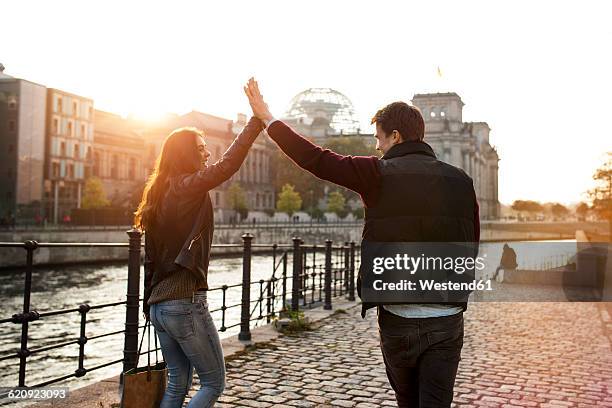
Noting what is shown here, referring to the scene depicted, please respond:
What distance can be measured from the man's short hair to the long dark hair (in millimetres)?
1127

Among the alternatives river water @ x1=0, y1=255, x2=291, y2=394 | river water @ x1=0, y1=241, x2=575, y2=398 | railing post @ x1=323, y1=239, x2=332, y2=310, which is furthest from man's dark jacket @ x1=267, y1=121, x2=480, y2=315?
railing post @ x1=323, y1=239, x2=332, y2=310

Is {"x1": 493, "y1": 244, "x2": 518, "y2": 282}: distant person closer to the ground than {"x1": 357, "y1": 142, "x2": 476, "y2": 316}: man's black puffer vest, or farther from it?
closer to the ground

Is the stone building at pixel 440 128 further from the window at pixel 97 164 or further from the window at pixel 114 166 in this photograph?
the window at pixel 97 164

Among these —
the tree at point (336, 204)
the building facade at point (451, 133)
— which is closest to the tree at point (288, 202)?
the tree at point (336, 204)

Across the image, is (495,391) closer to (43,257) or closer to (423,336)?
(423,336)

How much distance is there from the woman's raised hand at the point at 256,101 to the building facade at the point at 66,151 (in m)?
61.0

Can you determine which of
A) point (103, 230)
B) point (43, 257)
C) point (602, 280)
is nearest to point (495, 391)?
point (602, 280)

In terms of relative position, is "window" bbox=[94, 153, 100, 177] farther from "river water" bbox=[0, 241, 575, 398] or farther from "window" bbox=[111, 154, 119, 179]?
"river water" bbox=[0, 241, 575, 398]

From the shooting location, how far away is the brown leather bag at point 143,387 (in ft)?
10.7

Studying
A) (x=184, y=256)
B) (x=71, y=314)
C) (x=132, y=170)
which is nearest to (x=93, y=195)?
(x=132, y=170)

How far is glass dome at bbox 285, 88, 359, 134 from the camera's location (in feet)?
423

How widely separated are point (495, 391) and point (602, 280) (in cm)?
1186

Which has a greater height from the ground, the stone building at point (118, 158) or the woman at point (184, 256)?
the stone building at point (118, 158)

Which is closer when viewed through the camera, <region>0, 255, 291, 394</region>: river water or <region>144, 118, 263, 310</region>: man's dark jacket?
<region>144, 118, 263, 310</region>: man's dark jacket
